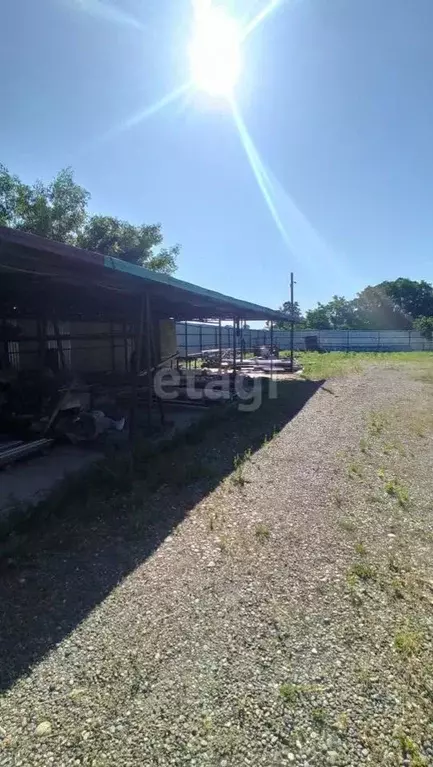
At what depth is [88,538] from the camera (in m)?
3.28

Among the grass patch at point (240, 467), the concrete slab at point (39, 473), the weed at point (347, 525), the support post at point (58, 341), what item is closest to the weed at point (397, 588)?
the weed at point (347, 525)

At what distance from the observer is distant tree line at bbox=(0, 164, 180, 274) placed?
58.4 feet

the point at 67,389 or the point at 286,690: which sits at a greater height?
the point at 67,389

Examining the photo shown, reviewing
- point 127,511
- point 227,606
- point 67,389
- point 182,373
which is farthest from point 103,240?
point 227,606

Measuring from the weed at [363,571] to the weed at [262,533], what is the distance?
0.70 meters

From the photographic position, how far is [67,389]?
648 cm

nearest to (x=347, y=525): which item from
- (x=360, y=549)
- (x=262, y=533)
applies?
(x=360, y=549)

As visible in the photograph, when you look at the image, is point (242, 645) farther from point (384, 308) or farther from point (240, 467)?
point (384, 308)

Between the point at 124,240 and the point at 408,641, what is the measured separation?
21489 mm

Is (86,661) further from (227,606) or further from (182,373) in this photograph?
(182,373)

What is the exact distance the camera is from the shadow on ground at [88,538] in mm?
2248

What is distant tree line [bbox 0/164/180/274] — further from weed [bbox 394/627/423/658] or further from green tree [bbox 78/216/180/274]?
weed [bbox 394/627/423/658]

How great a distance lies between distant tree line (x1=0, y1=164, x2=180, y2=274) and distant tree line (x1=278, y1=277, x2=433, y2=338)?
35.2m

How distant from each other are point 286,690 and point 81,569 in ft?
5.20
